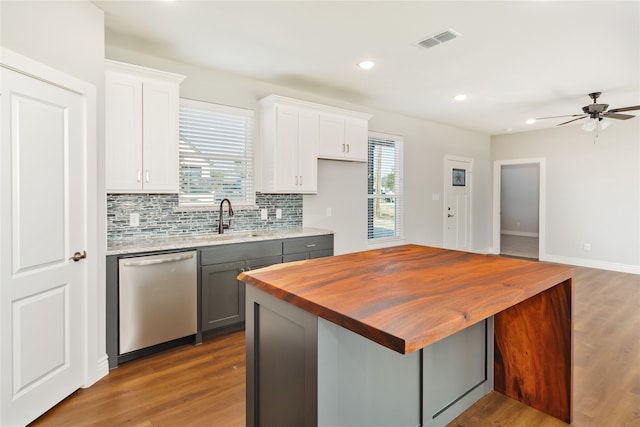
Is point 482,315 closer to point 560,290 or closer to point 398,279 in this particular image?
point 398,279

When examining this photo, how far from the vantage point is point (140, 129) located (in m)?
2.91

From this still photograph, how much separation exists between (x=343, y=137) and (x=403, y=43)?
59.4 inches

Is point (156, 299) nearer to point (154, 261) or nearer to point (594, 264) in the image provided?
point (154, 261)

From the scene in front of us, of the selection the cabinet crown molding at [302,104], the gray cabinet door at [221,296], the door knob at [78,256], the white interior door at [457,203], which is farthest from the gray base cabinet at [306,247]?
the white interior door at [457,203]

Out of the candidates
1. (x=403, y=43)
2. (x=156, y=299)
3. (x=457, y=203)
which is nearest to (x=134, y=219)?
(x=156, y=299)

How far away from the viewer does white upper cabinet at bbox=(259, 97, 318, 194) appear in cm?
380

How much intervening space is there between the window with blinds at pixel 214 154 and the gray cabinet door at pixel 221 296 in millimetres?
824

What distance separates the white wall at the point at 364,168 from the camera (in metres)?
3.68

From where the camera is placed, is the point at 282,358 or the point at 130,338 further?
the point at 130,338

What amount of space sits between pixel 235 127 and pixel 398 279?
292 cm

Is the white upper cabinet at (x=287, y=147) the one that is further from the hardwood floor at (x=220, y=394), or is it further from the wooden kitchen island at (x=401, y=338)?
the wooden kitchen island at (x=401, y=338)

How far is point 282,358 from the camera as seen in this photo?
1.41m

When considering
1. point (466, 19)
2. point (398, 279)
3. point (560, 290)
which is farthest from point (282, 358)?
point (466, 19)

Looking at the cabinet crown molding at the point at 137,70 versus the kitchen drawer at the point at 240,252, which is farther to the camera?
the kitchen drawer at the point at 240,252
